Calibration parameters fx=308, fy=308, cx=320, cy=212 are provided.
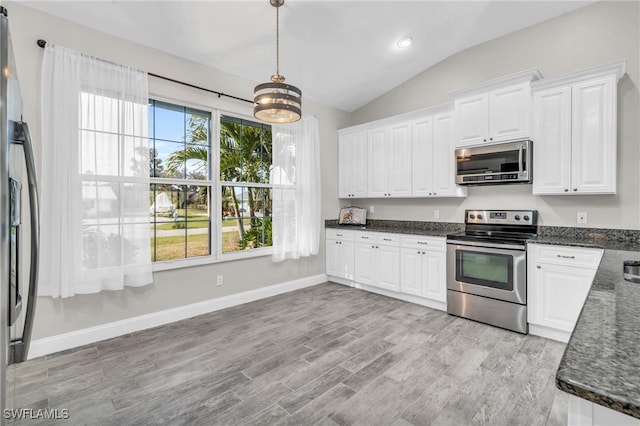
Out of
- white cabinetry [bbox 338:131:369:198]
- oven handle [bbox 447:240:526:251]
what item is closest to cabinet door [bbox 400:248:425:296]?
oven handle [bbox 447:240:526:251]

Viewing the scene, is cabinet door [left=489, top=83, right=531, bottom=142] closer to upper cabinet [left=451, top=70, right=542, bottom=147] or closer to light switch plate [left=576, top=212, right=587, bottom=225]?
upper cabinet [left=451, top=70, right=542, bottom=147]

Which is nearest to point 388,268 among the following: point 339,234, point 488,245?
point 339,234

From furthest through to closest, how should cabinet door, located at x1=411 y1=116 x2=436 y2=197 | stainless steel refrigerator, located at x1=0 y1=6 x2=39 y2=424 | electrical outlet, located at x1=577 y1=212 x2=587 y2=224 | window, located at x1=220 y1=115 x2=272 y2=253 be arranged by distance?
1. cabinet door, located at x1=411 y1=116 x2=436 y2=197
2. window, located at x1=220 y1=115 x2=272 y2=253
3. electrical outlet, located at x1=577 y1=212 x2=587 y2=224
4. stainless steel refrigerator, located at x1=0 y1=6 x2=39 y2=424

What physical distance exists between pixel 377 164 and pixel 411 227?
1.11 metres

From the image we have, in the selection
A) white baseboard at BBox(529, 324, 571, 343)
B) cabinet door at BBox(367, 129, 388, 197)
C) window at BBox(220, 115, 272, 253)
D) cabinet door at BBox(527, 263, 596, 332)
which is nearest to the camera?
cabinet door at BBox(527, 263, 596, 332)

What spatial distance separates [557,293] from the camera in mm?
2957

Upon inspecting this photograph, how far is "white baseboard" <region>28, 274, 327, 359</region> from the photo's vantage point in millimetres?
2727

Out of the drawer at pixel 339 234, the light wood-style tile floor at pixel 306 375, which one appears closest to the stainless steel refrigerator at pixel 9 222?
the light wood-style tile floor at pixel 306 375

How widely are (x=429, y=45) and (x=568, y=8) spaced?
144cm

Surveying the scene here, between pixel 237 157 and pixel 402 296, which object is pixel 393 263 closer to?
pixel 402 296

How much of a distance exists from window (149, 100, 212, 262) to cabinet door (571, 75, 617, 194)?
4.01 metres

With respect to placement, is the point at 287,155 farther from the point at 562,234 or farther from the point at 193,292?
the point at 562,234

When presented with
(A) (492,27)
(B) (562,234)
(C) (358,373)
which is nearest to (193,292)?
(C) (358,373)

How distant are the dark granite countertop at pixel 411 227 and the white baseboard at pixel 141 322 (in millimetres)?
1324
